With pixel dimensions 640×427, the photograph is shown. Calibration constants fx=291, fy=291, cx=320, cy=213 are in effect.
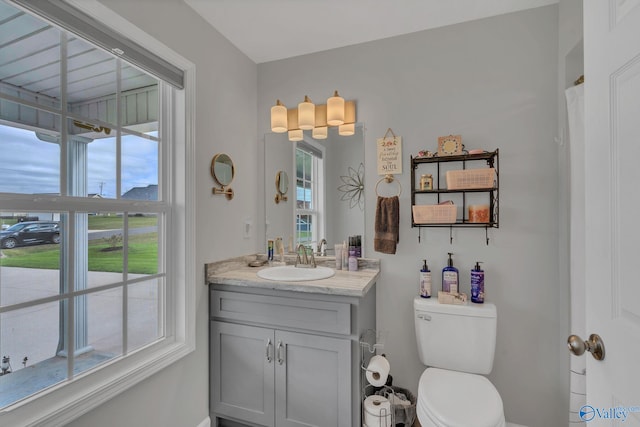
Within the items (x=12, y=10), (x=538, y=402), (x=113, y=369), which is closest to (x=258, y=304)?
(x=113, y=369)

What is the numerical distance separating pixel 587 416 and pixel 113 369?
1751 mm

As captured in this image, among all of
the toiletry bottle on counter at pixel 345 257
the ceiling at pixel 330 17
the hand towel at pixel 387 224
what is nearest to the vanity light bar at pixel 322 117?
the ceiling at pixel 330 17

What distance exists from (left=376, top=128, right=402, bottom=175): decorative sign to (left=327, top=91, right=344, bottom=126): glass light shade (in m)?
0.30

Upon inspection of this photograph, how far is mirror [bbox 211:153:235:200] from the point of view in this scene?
184 centimetres

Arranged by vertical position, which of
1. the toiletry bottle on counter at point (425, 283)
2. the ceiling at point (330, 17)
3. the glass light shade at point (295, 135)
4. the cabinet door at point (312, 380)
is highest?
the ceiling at point (330, 17)

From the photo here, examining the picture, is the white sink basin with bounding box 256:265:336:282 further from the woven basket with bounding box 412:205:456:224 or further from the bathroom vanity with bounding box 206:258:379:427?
the woven basket with bounding box 412:205:456:224

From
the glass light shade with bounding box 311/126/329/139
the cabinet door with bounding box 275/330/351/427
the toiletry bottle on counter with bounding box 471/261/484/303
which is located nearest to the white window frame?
the cabinet door with bounding box 275/330/351/427

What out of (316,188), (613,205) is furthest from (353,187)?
(613,205)

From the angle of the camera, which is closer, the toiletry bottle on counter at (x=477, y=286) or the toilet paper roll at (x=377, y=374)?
the toilet paper roll at (x=377, y=374)

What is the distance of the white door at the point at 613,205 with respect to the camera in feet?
2.03

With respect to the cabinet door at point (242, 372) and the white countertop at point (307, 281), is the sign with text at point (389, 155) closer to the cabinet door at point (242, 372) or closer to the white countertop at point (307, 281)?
the white countertop at point (307, 281)

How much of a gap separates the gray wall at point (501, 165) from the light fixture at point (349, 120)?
→ 0.06m

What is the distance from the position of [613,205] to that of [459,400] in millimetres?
1081

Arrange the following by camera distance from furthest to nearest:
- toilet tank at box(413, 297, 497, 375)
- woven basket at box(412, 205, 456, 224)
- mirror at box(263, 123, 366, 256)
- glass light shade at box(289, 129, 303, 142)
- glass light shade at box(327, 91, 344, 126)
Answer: glass light shade at box(289, 129, 303, 142)
mirror at box(263, 123, 366, 256)
glass light shade at box(327, 91, 344, 126)
woven basket at box(412, 205, 456, 224)
toilet tank at box(413, 297, 497, 375)
